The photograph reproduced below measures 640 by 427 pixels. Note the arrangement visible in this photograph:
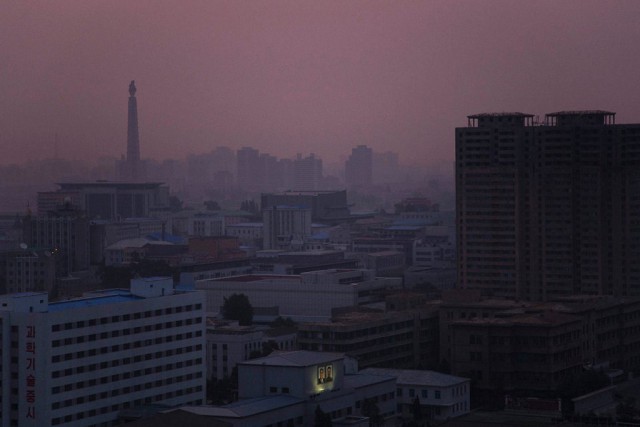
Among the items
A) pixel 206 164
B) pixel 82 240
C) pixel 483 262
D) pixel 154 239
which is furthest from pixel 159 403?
pixel 206 164

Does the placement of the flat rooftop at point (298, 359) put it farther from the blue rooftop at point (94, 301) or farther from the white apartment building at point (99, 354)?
the blue rooftop at point (94, 301)

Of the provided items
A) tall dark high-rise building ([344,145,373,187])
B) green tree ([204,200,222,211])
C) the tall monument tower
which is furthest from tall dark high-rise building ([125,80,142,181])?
tall dark high-rise building ([344,145,373,187])

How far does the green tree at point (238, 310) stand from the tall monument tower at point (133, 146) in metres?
33.0

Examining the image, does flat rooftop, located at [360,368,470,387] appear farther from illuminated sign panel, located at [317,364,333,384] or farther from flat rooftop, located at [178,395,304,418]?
flat rooftop, located at [178,395,304,418]

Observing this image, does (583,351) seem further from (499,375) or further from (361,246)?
(361,246)

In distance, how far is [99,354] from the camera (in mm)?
15688

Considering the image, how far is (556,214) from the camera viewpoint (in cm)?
2764

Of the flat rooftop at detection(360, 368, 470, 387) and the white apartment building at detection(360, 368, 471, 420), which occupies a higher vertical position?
the flat rooftop at detection(360, 368, 470, 387)

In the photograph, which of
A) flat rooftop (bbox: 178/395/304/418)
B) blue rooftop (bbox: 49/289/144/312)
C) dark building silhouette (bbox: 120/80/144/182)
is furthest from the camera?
dark building silhouette (bbox: 120/80/144/182)

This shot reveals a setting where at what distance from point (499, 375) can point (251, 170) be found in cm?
5554

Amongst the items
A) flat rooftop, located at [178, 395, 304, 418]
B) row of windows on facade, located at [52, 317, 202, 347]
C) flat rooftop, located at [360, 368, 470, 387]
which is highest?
row of windows on facade, located at [52, 317, 202, 347]

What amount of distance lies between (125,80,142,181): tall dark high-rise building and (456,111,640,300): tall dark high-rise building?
32.9 meters

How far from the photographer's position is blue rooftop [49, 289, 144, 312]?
616 inches

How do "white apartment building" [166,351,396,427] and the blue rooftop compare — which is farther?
the blue rooftop
